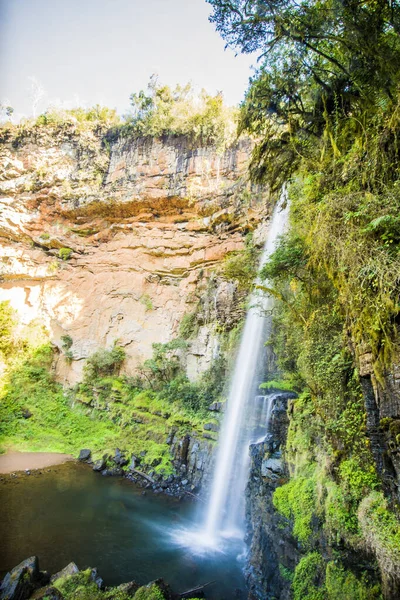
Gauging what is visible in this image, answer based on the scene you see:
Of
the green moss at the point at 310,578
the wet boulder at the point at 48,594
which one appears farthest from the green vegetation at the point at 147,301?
the green moss at the point at 310,578

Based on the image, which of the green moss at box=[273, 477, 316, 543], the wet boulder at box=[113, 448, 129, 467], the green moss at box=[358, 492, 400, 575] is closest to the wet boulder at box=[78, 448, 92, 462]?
the wet boulder at box=[113, 448, 129, 467]

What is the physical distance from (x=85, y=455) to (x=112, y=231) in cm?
1359

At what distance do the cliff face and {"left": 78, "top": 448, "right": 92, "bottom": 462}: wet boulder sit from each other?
16.5 feet

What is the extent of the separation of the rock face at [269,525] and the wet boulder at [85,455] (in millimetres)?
7647

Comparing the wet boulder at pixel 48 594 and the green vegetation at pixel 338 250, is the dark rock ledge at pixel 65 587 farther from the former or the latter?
the green vegetation at pixel 338 250

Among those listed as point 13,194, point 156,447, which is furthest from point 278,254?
point 13,194

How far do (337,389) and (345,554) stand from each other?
2.14 metres

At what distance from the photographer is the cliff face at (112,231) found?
59.0 ft

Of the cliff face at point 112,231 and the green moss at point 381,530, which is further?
the cliff face at point 112,231

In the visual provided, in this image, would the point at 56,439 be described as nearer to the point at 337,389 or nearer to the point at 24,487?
the point at 24,487

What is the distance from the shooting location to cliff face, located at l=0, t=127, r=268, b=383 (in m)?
18.0

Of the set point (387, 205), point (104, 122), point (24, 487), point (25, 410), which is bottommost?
point (24, 487)

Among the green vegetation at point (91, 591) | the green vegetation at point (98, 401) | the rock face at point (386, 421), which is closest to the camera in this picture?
the rock face at point (386, 421)

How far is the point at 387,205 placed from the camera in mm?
3879
